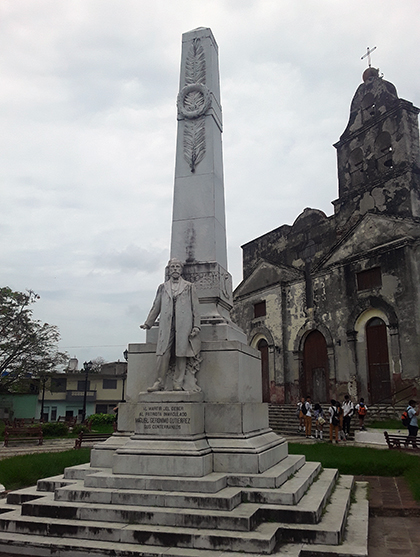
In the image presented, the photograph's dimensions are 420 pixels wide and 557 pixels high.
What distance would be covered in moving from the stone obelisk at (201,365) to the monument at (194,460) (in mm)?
18

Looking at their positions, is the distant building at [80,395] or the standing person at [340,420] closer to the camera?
the standing person at [340,420]

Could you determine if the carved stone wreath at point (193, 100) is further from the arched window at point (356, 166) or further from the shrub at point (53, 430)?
the arched window at point (356, 166)

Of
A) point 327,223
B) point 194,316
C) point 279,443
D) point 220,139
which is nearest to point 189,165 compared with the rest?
point 220,139

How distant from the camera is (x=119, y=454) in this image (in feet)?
19.2

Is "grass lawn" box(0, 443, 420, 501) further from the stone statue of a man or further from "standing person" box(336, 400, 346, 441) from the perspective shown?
"standing person" box(336, 400, 346, 441)

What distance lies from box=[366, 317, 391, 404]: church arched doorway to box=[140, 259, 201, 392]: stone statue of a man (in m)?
15.7

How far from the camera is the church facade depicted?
65.8 feet

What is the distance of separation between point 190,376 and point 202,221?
2748 mm

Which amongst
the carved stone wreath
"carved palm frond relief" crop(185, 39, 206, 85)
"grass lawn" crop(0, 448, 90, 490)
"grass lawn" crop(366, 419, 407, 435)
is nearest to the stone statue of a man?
"grass lawn" crop(0, 448, 90, 490)

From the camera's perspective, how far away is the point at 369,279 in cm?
2167

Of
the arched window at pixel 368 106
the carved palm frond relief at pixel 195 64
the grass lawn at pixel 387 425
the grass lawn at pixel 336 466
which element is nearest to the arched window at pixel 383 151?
the arched window at pixel 368 106

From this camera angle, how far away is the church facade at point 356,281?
65.8 feet

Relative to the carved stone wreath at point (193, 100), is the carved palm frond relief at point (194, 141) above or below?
below

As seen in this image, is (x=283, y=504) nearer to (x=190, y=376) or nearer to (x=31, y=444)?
(x=190, y=376)
